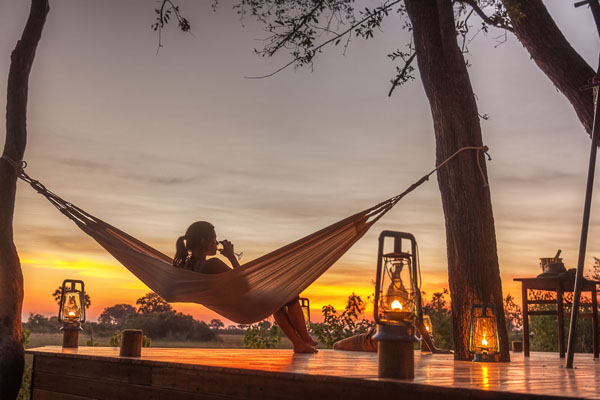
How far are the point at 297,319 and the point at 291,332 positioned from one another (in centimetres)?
8

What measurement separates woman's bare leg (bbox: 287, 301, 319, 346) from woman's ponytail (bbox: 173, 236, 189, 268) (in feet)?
2.04

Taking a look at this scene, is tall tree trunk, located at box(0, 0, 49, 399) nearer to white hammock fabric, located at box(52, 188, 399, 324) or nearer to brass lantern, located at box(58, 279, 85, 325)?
brass lantern, located at box(58, 279, 85, 325)

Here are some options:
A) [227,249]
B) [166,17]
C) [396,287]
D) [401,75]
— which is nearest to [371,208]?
[227,249]

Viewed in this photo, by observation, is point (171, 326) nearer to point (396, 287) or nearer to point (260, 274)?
point (260, 274)

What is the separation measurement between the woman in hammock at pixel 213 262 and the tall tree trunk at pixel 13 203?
0.88 m

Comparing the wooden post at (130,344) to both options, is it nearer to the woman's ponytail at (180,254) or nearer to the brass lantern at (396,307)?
the woman's ponytail at (180,254)

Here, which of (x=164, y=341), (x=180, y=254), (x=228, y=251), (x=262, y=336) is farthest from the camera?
(x=164, y=341)

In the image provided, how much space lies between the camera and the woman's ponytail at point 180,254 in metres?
3.56

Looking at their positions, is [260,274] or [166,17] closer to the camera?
[260,274]

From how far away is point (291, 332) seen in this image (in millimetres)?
3496

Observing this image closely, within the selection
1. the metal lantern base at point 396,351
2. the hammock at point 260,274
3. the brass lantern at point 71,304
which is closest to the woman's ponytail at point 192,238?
the hammock at point 260,274

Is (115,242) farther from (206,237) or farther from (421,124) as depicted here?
(421,124)

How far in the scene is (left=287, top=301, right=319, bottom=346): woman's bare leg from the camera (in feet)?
11.5

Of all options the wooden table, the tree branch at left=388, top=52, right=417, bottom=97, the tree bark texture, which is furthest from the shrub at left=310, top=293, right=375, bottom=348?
the tree bark texture
